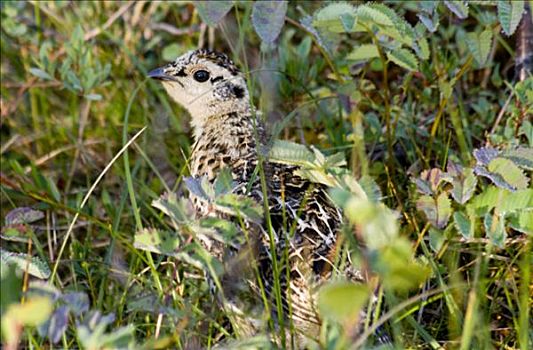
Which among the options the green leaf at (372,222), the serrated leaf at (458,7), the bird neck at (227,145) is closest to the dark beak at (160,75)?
the bird neck at (227,145)

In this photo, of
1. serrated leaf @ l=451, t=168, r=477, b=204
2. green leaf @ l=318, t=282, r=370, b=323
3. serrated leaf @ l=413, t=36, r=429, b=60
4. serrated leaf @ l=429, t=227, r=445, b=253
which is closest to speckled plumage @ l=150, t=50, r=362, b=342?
serrated leaf @ l=429, t=227, r=445, b=253

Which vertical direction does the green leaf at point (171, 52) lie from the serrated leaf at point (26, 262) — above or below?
above

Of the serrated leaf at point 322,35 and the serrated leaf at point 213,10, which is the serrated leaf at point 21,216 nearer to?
the serrated leaf at point 213,10

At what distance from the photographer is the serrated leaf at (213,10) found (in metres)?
3.18

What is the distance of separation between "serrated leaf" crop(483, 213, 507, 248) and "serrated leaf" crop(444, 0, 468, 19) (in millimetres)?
693

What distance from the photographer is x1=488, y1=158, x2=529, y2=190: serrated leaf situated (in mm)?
2684

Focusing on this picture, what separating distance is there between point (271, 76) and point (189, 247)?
1621 millimetres

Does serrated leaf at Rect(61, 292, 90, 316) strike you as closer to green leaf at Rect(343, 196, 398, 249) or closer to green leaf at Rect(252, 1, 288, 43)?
green leaf at Rect(343, 196, 398, 249)

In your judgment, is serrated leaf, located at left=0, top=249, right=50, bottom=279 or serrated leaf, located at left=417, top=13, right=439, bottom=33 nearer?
serrated leaf, located at left=0, top=249, right=50, bottom=279

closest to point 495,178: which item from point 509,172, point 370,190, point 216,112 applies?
point 509,172

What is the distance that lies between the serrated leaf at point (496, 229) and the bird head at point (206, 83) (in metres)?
1.09

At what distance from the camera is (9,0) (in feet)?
13.6

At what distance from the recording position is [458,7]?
3072 mm

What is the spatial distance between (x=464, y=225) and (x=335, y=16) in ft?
2.32
